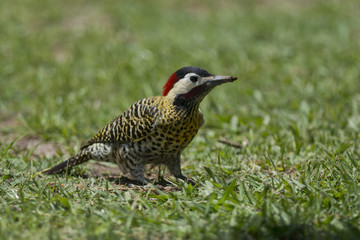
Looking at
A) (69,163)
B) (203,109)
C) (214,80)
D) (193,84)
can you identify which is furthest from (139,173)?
(203,109)

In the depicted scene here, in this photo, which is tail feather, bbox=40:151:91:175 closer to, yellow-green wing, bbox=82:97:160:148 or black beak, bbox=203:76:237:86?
yellow-green wing, bbox=82:97:160:148

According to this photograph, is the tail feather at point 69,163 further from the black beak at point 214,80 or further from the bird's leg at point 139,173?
the black beak at point 214,80

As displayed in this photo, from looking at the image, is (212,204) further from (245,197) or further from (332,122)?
(332,122)

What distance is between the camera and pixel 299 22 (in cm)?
991

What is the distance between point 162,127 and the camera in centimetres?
387

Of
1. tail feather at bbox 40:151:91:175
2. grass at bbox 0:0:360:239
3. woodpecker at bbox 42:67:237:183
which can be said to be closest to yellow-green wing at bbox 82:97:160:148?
woodpecker at bbox 42:67:237:183

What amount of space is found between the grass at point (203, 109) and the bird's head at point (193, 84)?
0.67 m

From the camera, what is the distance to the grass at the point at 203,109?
3.04 meters

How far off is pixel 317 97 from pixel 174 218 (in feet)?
13.0

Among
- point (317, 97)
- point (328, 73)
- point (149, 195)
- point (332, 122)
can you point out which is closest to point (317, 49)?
point (328, 73)

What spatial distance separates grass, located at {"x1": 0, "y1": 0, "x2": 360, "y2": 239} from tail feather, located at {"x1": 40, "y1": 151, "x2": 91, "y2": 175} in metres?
0.13

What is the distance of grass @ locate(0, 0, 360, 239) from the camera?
3.04m

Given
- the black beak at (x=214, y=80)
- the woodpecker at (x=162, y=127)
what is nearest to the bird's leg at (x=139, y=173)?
the woodpecker at (x=162, y=127)

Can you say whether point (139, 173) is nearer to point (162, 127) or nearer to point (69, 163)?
point (162, 127)
